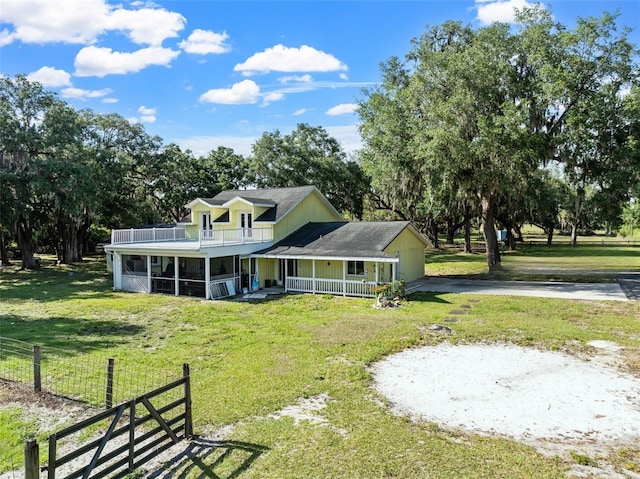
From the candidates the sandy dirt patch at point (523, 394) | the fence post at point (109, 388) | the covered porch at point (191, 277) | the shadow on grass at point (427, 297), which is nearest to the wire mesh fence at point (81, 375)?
the fence post at point (109, 388)

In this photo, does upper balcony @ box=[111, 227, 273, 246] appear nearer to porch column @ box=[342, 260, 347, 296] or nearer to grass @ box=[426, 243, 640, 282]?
porch column @ box=[342, 260, 347, 296]

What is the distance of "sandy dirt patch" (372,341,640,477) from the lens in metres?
6.34

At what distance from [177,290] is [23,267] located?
55.8ft

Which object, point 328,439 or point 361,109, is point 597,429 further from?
point 361,109

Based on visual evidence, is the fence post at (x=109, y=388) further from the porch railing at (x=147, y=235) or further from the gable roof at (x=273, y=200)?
the porch railing at (x=147, y=235)

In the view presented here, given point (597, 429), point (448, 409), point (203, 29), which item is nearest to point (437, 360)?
point (448, 409)

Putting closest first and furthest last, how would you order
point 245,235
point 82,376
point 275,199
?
point 82,376, point 245,235, point 275,199

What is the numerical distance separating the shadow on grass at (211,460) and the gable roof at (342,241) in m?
12.6

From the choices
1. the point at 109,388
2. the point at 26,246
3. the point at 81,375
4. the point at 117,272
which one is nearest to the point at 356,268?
the point at 117,272

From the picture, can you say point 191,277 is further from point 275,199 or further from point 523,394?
point 523,394

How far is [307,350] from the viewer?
10.5 metres

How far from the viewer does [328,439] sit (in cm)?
606

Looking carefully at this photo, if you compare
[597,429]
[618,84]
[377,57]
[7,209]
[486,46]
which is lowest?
[597,429]

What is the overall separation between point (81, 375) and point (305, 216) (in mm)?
16641
